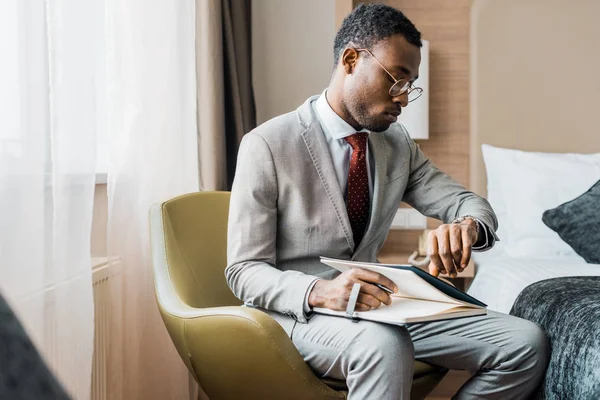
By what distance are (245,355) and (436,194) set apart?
0.72 meters

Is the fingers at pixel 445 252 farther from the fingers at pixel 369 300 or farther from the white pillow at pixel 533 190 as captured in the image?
the white pillow at pixel 533 190

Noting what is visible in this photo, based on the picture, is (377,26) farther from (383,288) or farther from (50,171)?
(50,171)

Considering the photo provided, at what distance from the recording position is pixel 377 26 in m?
1.69

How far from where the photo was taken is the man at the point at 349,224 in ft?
4.89

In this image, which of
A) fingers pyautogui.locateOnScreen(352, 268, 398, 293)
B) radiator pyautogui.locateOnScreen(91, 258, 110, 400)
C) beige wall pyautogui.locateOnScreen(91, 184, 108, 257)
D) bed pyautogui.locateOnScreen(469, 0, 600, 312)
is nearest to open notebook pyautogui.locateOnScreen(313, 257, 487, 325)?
fingers pyautogui.locateOnScreen(352, 268, 398, 293)

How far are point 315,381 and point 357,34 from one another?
836mm

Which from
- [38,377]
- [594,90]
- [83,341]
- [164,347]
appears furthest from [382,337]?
[594,90]

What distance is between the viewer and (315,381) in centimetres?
148

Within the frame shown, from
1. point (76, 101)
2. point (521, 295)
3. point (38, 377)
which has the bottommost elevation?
point (521, 295)

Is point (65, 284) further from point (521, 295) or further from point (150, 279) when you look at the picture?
point (521, 295)

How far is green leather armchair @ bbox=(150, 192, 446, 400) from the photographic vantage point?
1.45m

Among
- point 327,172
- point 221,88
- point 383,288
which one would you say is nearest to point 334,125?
point 327,172

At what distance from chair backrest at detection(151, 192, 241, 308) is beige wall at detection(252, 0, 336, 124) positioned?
1.19 m

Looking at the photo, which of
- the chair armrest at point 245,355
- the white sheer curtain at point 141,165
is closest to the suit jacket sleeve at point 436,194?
the chair armrest at point 245,355
